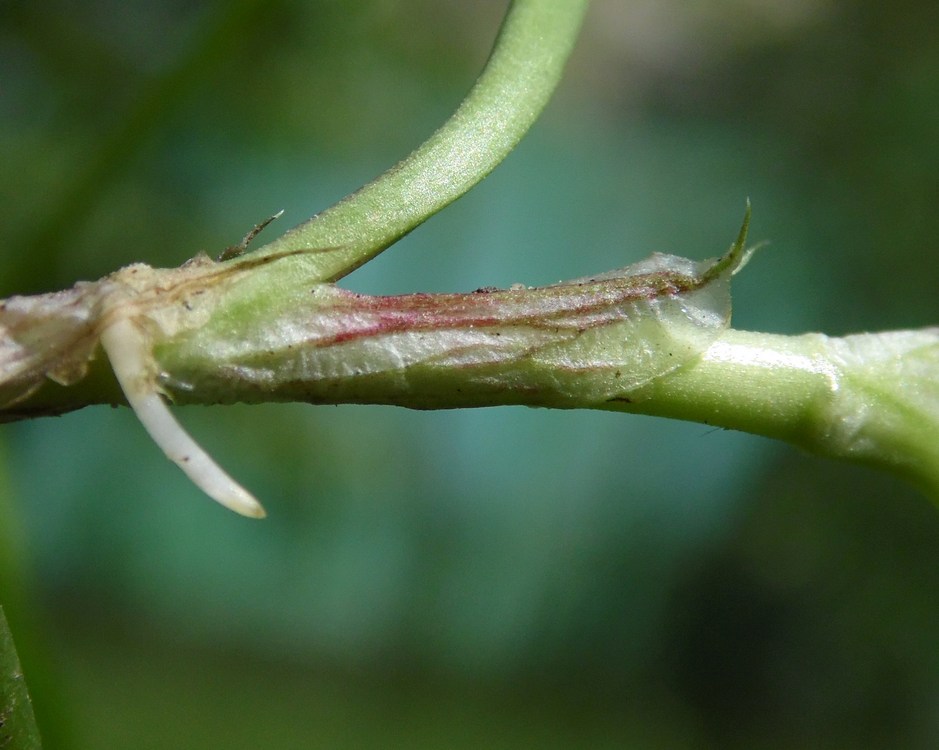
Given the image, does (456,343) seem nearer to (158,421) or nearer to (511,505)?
(158,421)

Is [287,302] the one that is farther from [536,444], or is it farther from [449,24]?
[449,24]

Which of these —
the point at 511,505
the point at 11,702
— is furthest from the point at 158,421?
the point at 511,505

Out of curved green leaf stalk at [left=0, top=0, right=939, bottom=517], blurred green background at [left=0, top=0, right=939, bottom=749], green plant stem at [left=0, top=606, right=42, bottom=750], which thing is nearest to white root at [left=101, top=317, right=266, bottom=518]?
curved green leaf stalk at [left=0, top=0, right=939, bottom=517]

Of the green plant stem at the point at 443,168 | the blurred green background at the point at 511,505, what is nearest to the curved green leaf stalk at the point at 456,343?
the green plant stem at the point at 443,168

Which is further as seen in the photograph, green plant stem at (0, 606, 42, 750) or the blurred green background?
the blurred green background

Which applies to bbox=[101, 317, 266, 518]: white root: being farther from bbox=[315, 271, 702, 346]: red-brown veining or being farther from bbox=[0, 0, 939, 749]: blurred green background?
bbox=[0, 0, 939, 749]: blurred green background
